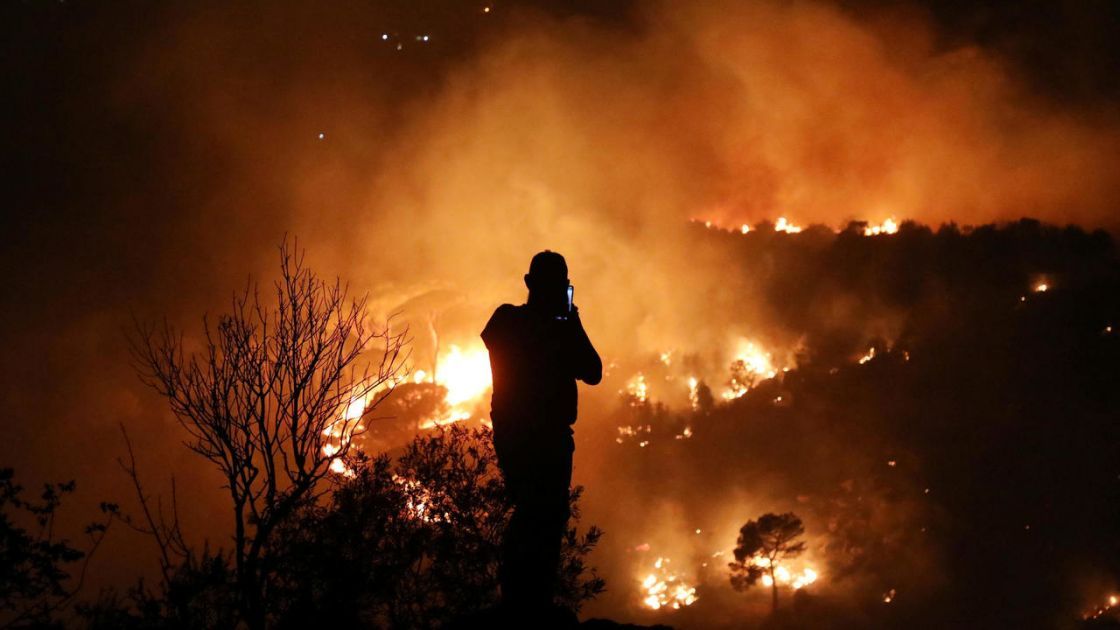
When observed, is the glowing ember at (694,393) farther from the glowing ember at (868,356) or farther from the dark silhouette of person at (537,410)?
the dark silhouette of person at (537,410)

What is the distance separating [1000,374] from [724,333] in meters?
43.4

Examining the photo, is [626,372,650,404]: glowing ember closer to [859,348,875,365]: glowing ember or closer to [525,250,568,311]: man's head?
[859,348,875,365]: glowing ember

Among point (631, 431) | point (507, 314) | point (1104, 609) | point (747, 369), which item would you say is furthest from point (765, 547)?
point (507, 314)

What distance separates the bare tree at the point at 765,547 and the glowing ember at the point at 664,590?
9861mm

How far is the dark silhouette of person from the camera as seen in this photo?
6.29 metres

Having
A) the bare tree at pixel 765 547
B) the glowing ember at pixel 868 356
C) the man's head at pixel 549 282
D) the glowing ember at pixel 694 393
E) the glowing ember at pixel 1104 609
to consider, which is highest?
the glowing ember at pixel 868 356

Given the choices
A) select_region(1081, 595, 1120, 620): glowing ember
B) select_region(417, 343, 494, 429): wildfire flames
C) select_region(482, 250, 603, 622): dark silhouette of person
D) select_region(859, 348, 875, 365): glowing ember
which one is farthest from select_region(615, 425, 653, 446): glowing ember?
select_region(482, 250, 603, 622): dark silhouette of person

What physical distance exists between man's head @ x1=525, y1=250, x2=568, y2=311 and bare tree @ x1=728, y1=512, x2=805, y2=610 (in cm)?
6790

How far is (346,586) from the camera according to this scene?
10.9 m

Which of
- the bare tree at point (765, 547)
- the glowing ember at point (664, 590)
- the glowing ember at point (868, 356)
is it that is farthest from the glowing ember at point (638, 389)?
the bare tree at point (765, 547)

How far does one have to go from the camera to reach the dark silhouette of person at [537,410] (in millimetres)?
6293

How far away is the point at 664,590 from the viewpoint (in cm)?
8231

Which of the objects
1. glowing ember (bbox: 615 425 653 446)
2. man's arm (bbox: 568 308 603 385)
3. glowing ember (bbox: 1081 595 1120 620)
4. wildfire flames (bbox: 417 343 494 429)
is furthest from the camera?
glowing ember (bbox: 615 425 653 446)

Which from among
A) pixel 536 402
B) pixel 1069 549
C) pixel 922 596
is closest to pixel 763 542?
pixel 922 596
